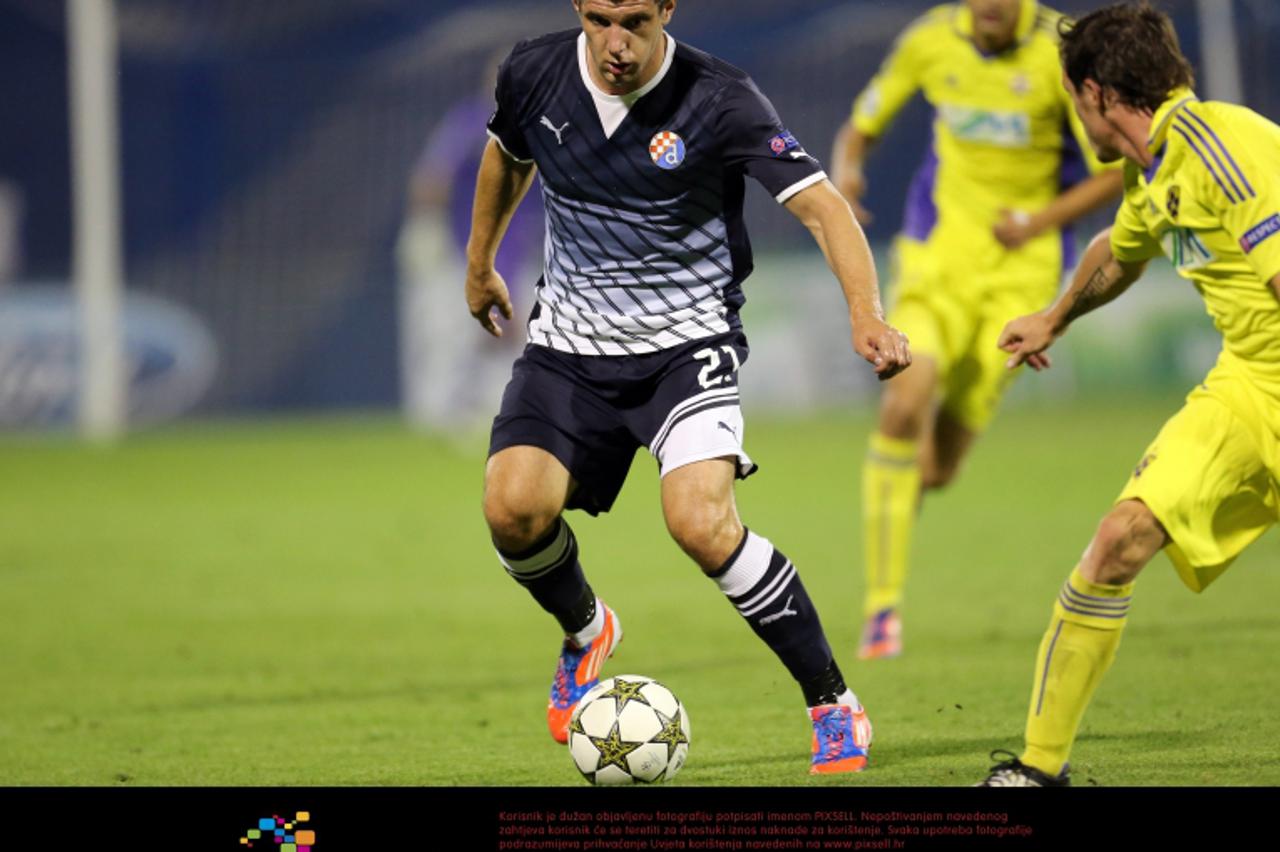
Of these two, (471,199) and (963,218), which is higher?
(471,199)

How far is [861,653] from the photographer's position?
24.7 ft

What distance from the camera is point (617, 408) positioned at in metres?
5.74

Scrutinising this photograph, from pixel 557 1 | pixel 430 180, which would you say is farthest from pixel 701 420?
pixel 557 1

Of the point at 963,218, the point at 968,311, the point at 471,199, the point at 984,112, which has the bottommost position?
the point at 968,311

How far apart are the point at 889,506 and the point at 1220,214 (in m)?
Answer: 3.32

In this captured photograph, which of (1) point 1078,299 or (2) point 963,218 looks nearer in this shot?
(1) point 1078,299

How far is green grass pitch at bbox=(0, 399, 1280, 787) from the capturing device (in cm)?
565

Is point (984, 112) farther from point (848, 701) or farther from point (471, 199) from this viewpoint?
point (471, 199)

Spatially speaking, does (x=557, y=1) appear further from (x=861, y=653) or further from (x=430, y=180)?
(x=861, y=653)

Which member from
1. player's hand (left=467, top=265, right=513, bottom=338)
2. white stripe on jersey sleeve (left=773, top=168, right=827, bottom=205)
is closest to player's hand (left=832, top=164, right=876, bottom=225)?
player's hand (left=467, top=265, right=513, bottom=338)

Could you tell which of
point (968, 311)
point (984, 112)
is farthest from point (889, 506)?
point (984, 112)

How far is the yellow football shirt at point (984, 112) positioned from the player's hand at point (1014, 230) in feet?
0.50

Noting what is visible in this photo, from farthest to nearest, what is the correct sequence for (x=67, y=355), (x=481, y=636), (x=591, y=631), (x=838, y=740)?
(x=67, y=355), (x=481, y=636), (x=591, y=631), (x=838, y=740)
